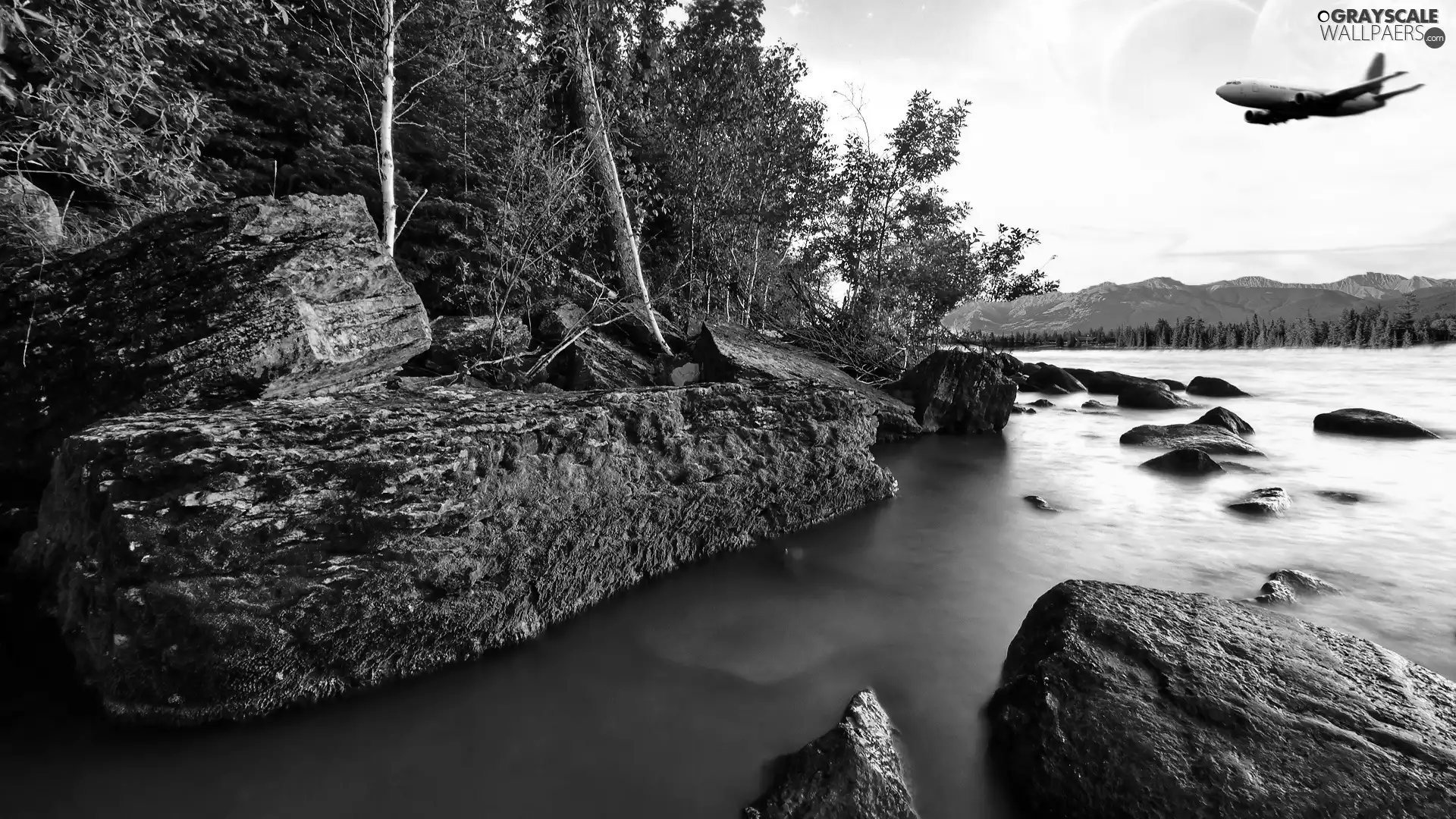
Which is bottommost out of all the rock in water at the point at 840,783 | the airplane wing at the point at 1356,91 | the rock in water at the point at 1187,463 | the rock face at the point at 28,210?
the rock in water at the point at 840,783

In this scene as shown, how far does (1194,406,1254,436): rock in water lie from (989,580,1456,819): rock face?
10114 mm

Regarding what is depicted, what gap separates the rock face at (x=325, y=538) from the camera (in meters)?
2.38

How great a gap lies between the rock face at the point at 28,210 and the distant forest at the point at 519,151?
0.77ft

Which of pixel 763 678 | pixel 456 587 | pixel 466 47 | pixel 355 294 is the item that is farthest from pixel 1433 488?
pixel 466 47

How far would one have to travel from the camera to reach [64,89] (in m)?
4.83

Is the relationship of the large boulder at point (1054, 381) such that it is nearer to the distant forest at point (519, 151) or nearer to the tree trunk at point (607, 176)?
the distant forest at point (519, 151)

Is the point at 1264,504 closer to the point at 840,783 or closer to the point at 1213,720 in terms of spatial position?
the point at 1213,720

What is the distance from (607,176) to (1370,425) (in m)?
16.3

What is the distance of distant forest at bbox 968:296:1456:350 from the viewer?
51844 millimetres

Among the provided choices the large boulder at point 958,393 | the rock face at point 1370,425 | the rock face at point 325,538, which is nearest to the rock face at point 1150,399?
the rock face at point 1370,425

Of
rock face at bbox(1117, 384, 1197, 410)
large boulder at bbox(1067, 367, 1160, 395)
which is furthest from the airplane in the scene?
large boulder at bbox(1067, 367, 1160, 395)

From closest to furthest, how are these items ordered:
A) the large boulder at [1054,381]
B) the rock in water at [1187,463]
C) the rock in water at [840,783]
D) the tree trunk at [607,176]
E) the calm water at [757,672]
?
the rock in water at [840,783]
the calm water at [757,672]
the rock in water at [1187,463]
the tree trunk at [607,176]
the large boulder at [1054,381]

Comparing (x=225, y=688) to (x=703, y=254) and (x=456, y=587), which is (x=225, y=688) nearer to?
(x=456, y=587)

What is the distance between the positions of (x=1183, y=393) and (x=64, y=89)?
28.3 metres
